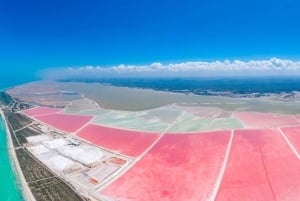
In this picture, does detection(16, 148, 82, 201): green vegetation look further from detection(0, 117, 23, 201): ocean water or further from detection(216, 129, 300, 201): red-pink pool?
detection(216, 129, 300, 201): red-pink pool

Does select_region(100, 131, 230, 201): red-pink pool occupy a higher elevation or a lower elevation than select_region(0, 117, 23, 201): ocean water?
higher

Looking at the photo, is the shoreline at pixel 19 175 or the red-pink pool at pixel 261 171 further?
the shoreline at pixel 19 175

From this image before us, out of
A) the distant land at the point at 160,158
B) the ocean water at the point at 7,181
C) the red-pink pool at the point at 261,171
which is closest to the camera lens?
the red-pink pool at the point at 261,171

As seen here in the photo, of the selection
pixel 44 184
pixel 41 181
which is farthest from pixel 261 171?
pixel 41 181

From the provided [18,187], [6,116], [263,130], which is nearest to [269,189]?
[263,130]

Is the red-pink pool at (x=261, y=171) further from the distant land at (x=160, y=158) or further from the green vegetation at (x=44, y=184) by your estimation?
the green vegetation at (x=44, y=184)

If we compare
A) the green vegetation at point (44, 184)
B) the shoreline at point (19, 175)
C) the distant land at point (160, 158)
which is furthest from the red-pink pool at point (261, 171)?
the shoreline at point (19, 175)

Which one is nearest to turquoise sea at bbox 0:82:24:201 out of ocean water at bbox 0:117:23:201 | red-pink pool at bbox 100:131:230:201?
ocean water at bbox 0:117:23:201

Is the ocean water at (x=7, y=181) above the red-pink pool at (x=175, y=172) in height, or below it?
below

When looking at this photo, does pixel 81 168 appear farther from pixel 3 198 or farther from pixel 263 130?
pixel 263 130

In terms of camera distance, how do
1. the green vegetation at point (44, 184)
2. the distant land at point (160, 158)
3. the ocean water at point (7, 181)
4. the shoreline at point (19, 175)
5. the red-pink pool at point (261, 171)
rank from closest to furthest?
the red-pink pool at point (261, 171) → the green vegetation at point (44, 184) → the distant land at point (160, 158) → the shoreline at point (19, 175) → the ocean water at point (7, 181)

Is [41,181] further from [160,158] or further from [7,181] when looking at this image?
[160,158]
